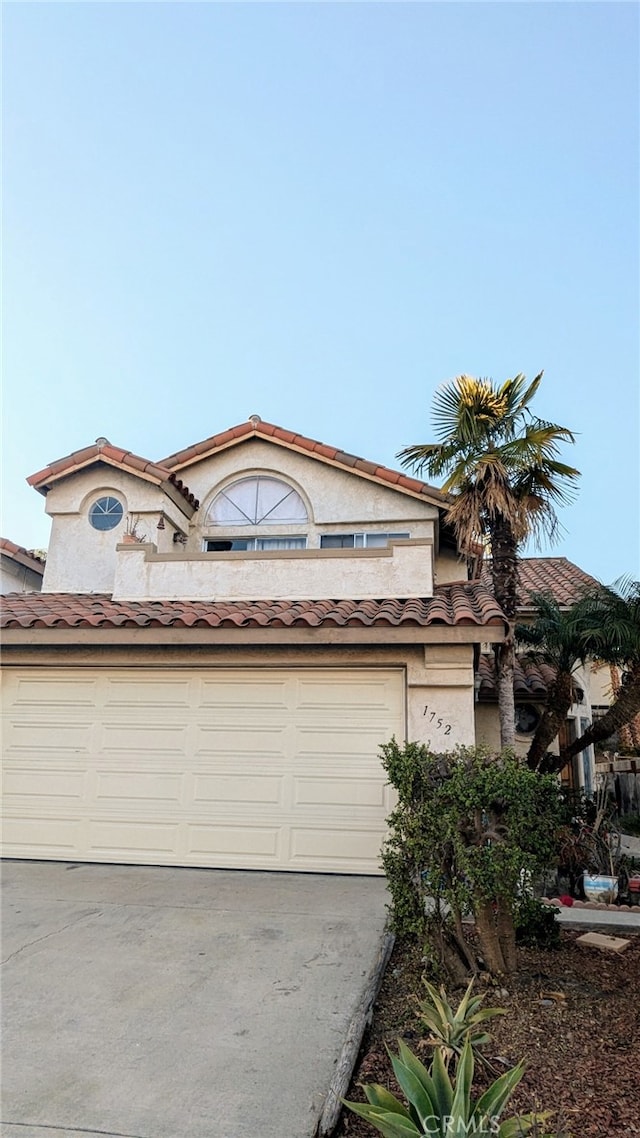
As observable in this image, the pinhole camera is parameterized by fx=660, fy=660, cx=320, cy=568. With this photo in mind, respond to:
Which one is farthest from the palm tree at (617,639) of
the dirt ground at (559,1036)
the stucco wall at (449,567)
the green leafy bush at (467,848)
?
the green leafy bush at (467,848)

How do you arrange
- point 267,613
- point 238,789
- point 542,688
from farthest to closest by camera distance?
point 542,688 → point 267,613 → point 238,789

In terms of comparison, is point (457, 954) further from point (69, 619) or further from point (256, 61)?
point (256, 61)

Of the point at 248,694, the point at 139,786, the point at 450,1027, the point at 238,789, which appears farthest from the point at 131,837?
the point at 450,1027

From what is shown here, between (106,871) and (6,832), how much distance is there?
180 cm

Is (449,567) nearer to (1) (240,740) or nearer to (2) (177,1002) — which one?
(1) (240,740)

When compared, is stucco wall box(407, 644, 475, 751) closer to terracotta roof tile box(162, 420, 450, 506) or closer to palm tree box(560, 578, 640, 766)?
palm tree box(560, 578, 640, 766)

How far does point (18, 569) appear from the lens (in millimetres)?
15664

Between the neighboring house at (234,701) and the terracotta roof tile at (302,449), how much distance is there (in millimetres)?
2752

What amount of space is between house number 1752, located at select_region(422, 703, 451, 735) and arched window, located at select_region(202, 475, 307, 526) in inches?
233

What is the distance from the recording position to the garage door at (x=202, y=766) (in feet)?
28.3

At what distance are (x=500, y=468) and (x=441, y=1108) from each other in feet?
30.1

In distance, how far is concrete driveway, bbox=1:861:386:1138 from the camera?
11.0 ft

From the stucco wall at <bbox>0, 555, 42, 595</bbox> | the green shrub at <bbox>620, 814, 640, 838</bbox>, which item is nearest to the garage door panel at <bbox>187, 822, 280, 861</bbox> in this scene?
the green shrub at <bbox>620, 814, 640, 838</bbox>

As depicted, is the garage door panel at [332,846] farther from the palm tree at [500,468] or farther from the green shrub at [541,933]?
the palm tree at [500,468]
